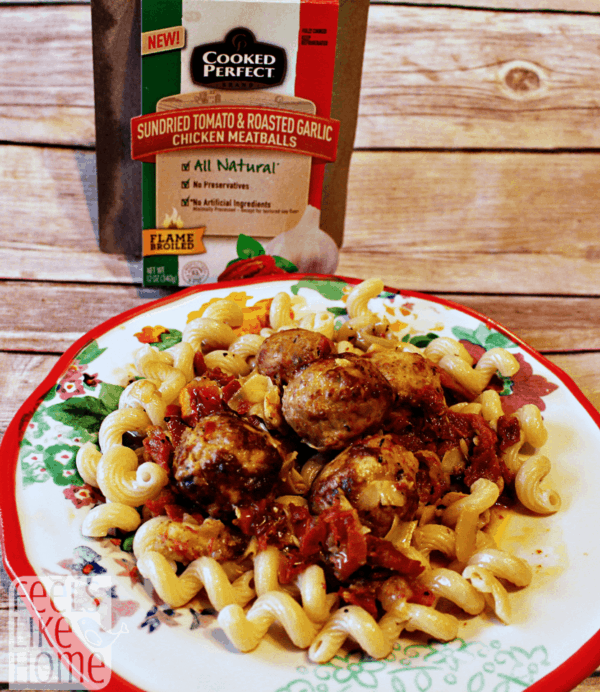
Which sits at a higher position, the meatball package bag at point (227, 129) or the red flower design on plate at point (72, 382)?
the meatball package bag at point (227, 129)

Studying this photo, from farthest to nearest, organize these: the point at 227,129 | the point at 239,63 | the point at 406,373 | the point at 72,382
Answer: the point at 227,129 → the point at 239,63 → the point at 72,382 → the point at 406,373

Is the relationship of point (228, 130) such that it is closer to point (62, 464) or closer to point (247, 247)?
point (247, 247)

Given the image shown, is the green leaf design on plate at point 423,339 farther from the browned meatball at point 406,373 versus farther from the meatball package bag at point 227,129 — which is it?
the meatball package bag at point 227,129

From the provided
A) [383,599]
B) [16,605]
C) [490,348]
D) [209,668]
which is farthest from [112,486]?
[490,348]

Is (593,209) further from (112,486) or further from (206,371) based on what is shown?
(112,486)

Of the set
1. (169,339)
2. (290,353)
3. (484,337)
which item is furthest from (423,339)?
(169,339)

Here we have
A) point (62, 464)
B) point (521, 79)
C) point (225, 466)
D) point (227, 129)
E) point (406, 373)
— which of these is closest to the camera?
point (225, 466)

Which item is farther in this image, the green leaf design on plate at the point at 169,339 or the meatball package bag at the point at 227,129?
the meatball package bag at the point at 227,129

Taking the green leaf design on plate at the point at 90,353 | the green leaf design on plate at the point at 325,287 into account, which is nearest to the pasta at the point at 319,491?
the green leaf design on plate at the point at 90,353
